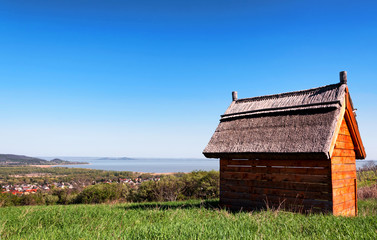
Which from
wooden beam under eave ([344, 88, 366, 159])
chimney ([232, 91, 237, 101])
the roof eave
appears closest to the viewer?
the roof eave

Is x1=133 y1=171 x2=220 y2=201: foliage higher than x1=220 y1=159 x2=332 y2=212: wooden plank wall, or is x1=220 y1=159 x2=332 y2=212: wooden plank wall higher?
x1=220 y1=159 x2=332 y2=212: wooden plank wall

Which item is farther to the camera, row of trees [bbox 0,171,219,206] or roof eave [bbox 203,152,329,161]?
row of trees [bbox 0,171,219,206]

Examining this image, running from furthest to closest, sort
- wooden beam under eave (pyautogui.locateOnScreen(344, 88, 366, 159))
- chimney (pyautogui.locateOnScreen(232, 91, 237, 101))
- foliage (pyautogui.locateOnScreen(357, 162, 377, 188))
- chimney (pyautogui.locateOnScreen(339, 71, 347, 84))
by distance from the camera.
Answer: foliage (pyautogui.locateOnScreen(357, 162, 377, 188))
chimney (pyautogui.locateOnScreen(232, 91, 237, 101))
wooden beam under eave (pyautogui.locateOnScreen(344, 88, 366, 159))
chimney (pyautogui.locateOnScreen(339, 71, 347, 84))

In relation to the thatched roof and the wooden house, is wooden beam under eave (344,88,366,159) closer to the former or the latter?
the wooden house

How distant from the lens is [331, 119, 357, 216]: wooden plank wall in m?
7.90

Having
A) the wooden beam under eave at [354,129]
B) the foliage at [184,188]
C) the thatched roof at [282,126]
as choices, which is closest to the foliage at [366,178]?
the wooden beam under eave at [354,129]

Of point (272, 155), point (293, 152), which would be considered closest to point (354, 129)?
point (293, 152)

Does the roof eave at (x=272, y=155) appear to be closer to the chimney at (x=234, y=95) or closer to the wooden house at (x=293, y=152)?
the wooden house at (x=293, y=152)

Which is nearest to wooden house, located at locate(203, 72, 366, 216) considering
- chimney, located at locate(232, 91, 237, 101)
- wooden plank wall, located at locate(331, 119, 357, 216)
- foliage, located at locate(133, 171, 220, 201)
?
wooden plank wall, located at locate(331, 119, 357, 216)

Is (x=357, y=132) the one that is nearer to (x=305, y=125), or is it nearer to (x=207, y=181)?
(x=305, y=125)

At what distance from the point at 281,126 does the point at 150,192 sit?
13.7 meters

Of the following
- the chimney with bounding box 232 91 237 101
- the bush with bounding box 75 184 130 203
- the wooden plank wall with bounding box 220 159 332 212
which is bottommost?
the bush with bounding box 75 184 130 203

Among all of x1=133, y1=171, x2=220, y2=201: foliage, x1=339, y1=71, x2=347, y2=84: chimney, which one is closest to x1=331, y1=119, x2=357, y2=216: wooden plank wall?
x1=339, y1=71, x2=347, y2=84: chimney

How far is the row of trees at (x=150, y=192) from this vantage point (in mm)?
18438
